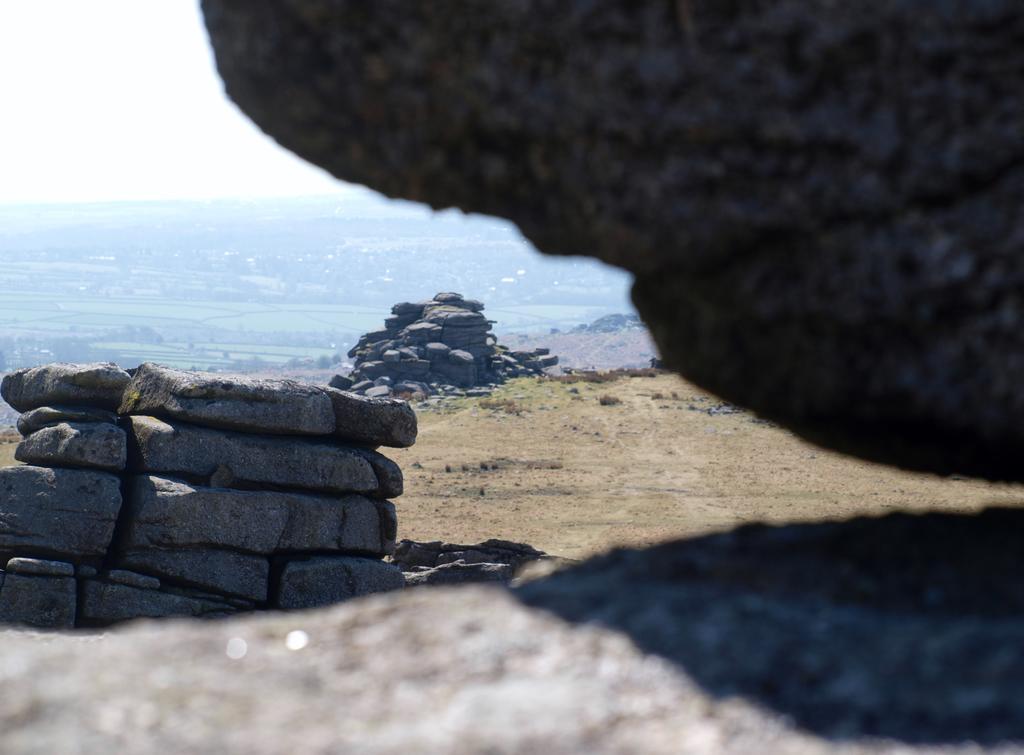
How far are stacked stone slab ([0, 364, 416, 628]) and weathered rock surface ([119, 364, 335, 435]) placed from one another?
3 cm

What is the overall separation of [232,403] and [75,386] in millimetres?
3243

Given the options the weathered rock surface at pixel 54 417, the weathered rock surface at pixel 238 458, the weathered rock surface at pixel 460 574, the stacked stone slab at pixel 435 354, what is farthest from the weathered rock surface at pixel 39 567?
the stacked stone slab at pixel 435 354

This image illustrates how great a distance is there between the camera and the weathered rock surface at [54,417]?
21.4 metres

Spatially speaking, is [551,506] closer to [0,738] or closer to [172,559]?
[172,559]

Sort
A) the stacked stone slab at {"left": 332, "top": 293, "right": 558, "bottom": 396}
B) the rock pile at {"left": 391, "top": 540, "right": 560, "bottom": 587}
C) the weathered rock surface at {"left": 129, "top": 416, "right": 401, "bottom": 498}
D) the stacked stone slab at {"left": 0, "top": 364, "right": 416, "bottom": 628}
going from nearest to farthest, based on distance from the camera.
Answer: the stacked stone slab at {"left": 0, "top": 364, "right": 416, "bottom": 628}
the weathered rock surface at {"left": 129, "top": 416, "right": 401, "bottom": 498}
the rock pile at {"left": 391, "top": 540, "right": 560, "bottom": 587}
the stacked stone slab at {"left": 332, "top": 293, "right": 558, "bottom": 396}

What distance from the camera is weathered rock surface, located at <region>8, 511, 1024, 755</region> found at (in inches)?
145

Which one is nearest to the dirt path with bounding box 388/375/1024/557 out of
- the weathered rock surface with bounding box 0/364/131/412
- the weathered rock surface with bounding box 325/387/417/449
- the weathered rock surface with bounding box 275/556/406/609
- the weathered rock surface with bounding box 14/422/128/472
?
the weathered rock surface with bounding box 325/387/417/449

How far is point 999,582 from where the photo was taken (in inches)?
184

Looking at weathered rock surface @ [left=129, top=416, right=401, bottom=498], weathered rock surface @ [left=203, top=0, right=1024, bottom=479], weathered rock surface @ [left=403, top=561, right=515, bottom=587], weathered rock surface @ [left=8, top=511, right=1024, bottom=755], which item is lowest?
weathered rock surface @ [left=403, top=561, right=515, bottom=587]

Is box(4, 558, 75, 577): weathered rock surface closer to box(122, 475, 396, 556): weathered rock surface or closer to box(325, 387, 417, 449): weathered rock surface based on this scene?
box(122, 475, 396, 556): weathered rock surface

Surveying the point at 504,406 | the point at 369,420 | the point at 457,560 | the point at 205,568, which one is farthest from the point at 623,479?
the point at 205,568

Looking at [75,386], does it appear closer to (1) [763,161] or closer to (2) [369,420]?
(2) [369,420]

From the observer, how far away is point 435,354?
70.1 meters

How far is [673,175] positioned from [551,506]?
3219cm
